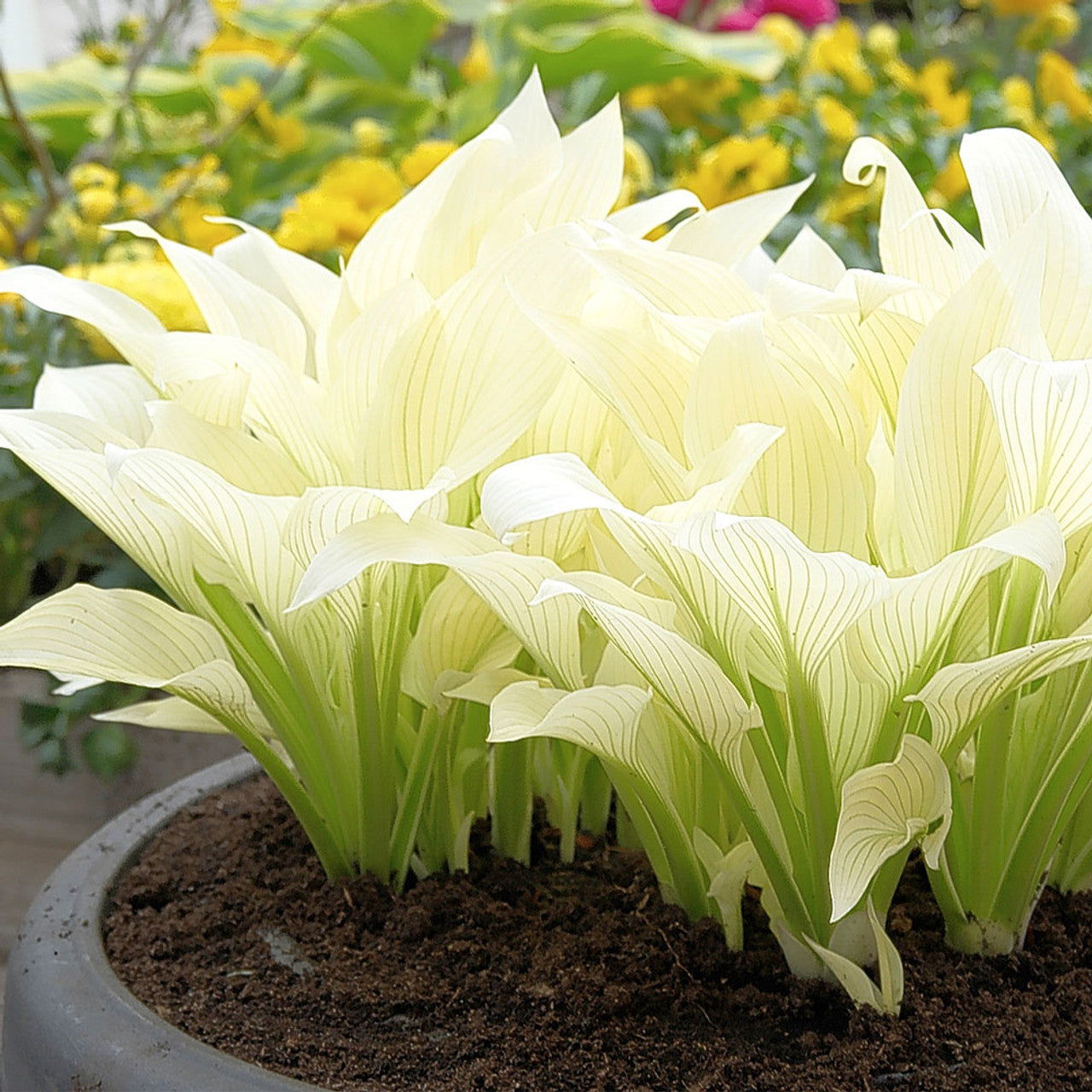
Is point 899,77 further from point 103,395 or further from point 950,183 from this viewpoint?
point 103,395

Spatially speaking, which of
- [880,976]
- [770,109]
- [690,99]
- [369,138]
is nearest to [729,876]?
[880,976]

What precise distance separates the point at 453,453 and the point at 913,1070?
0.52 ft

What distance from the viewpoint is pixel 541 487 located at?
0.25 meters

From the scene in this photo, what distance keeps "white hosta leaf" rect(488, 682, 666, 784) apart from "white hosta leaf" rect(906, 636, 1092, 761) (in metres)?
0.06

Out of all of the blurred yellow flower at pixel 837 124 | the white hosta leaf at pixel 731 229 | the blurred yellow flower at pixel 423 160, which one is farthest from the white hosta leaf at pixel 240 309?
the blurred yellow flower at pixel 837 124

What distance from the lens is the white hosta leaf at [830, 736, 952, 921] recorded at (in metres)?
0.28

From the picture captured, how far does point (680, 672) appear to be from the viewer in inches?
10.8

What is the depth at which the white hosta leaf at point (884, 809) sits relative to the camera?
0.28m

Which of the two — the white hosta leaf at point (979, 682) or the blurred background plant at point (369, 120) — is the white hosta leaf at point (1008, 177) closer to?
the white hosta leaf at point (979, 682)

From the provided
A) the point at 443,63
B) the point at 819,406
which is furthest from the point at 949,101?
the point at 819,406

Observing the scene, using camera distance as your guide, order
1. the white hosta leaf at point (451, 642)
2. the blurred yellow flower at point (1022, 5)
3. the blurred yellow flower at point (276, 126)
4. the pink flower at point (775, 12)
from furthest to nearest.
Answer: the pink flower at point (775, 12) < the blurred yellow flower at point (1022, 5) < the blurred yellow flower at point (276, 126) < the white hosta leaf at point (451, 642)

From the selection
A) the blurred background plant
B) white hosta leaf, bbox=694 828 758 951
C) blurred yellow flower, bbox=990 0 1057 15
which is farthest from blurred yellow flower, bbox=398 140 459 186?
blurred yellow flower, bbox=990 0 1057 15

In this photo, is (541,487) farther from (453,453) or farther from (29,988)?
(29,988)

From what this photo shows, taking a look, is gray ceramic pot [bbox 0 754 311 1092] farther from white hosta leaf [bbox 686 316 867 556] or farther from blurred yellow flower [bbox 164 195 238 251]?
blurred yellow flower [bbox 164 195 238 251]
